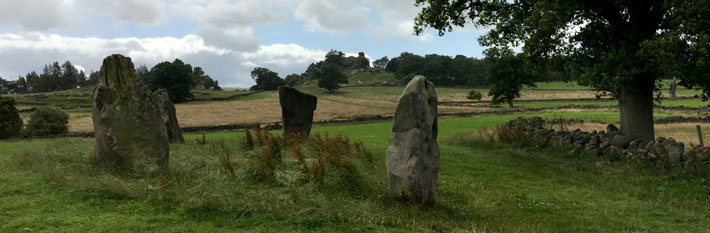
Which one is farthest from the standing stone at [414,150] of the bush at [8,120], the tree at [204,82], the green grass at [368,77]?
the green grass at [368,77]

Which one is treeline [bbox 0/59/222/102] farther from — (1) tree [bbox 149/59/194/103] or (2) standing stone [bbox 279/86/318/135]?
(2) standing stone [bbox 279/86/318/135]

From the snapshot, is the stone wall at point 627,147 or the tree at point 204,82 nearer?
the stone wall at point 627,147

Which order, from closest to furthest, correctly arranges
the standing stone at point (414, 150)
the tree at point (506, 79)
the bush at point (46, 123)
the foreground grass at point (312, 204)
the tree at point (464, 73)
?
the foreground grass at point (312, 204) < the standing stone at point (414, 150) < the bush at point (46, 123) < the tree at point (506, 79) < the tree at point (464, 73)

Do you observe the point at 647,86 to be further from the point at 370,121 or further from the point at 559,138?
the point at 370,121

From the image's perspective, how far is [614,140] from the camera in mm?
17594

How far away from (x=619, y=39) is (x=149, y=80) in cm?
8992

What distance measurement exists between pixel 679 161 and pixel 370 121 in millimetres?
39536

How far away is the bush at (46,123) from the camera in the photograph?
3672cm

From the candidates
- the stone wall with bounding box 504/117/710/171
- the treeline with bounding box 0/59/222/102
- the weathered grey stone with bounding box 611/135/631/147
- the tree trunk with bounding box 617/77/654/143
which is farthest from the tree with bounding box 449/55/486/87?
the weathered grey stone with bounding box 611/135/631/147

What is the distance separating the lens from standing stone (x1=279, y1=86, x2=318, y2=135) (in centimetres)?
2252

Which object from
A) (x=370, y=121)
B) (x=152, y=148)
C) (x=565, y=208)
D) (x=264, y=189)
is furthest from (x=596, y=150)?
(x=370, y=121)

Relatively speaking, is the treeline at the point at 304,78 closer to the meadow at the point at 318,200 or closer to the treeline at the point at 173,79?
the treeline at the point at 173,79

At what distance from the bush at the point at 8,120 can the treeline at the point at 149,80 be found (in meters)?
47.3

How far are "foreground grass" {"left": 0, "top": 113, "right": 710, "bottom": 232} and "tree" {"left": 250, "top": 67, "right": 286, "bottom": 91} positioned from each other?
120m
